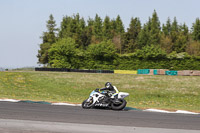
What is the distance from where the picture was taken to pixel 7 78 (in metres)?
47.4

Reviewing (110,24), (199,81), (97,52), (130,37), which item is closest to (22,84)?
(199,81)

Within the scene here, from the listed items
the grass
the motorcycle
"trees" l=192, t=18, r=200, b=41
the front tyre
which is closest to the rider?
the motorcycle

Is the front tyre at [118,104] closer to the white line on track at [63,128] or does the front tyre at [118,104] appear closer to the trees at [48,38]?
the white line on track at [63,128]

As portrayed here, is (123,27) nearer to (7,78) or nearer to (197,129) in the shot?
(7,78)

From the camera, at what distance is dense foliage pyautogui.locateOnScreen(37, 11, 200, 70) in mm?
77875

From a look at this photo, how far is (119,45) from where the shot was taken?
118000 millimetres

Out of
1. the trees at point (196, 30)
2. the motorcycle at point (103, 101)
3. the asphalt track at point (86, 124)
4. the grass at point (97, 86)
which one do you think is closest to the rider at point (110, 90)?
the motorcycle at point (103, 101)

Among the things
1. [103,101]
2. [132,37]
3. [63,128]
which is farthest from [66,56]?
[63,128]

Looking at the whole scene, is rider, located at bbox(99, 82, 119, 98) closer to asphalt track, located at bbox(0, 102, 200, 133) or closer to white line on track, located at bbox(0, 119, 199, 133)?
asphalt track, located at bbox(0, 102, 200, 133)

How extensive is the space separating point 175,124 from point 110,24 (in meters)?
123

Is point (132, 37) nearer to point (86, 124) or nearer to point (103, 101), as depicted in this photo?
point (103, 101)

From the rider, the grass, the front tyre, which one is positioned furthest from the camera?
the grass

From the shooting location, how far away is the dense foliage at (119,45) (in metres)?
77.9

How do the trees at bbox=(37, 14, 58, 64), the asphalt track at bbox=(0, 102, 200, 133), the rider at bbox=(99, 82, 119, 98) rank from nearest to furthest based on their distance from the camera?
the asphalt track at bbox=(0, 102, 200, 133)
the rider at bbox=(99, 82, 119, 98)
the trees at bbox=(37, 14, 58, 64)
